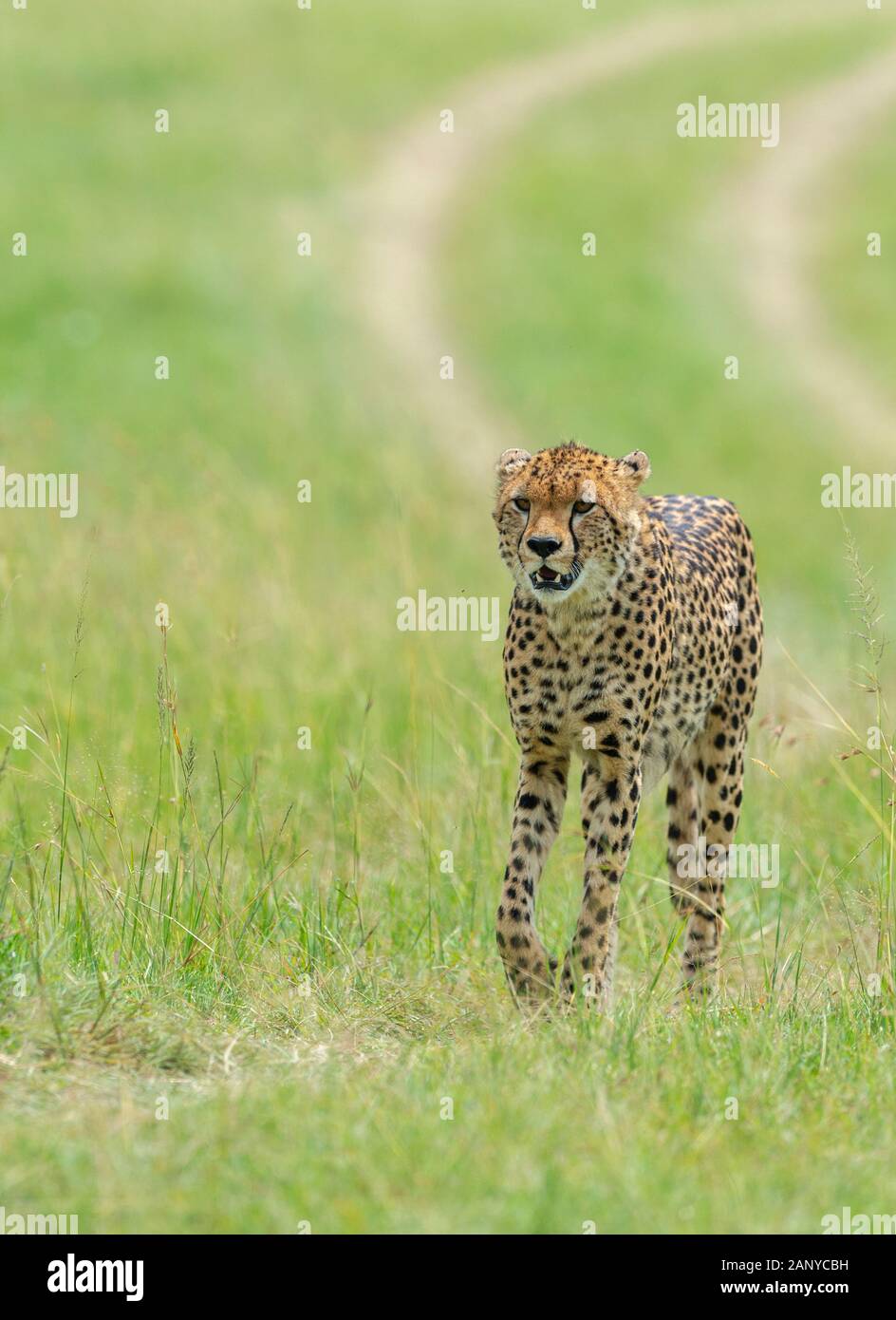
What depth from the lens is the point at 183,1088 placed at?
4.30 metres

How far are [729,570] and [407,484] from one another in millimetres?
7115

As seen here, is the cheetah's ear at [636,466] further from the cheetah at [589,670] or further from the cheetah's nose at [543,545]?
the cheetah's nose at [543,545]

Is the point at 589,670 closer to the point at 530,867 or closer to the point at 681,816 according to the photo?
the point at 530,867

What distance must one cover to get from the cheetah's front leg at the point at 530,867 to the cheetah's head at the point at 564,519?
0.50 meters

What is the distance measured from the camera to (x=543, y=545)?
194 inches

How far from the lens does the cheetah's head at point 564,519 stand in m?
4.97

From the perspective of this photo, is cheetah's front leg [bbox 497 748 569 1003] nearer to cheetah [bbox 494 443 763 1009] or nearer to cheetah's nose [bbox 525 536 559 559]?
cheetah [bbox 494 443 763 1009]

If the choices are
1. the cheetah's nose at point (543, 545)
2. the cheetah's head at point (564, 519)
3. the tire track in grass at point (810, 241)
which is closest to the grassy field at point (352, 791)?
the tire track in grass at point (810, 241)

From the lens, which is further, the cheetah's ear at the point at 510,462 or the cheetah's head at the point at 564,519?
the cheetah's ear at the point at 510,462

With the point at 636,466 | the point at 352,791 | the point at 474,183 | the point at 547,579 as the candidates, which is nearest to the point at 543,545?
the point at 547,579

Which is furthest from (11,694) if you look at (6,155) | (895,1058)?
(6,155)

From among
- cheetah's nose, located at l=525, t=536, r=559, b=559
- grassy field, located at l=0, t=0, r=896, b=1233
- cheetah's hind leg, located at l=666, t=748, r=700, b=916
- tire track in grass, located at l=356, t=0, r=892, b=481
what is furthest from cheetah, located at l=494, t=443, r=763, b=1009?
tire track in grass, located at l=356, t=0, r=892, b=481

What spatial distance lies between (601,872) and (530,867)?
0.20 metres
